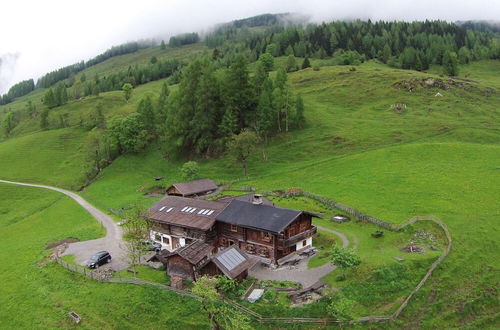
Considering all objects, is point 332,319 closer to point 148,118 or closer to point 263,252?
point 263,252

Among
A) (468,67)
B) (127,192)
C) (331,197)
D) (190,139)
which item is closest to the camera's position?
(331,197)

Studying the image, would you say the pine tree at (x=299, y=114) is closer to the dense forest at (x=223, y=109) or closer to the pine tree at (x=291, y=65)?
the dense forest at (x=223, y=109)

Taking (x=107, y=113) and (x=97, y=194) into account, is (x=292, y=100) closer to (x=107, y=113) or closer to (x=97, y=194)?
(x=97, y=194)

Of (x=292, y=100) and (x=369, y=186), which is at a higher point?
(x=292, y=100)

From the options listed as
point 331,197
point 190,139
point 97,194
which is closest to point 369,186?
point 331,197

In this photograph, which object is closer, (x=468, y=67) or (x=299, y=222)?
(x=299, y=222)

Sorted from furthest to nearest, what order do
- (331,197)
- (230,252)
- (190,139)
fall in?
(190,139), (331,197), (230,252)

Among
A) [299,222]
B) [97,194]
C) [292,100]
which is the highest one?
[292,100]

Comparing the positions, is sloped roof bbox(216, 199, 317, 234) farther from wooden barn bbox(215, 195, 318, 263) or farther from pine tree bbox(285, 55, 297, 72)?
pine tree bbox(285, 55, 297, 72)
